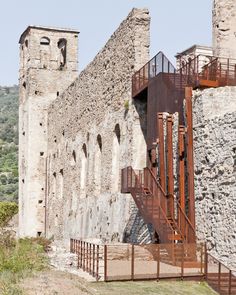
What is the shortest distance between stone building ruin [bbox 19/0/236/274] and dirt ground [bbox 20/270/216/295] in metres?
1.97

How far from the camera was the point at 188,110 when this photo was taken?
1636cm

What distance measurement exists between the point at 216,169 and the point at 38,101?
22873mm

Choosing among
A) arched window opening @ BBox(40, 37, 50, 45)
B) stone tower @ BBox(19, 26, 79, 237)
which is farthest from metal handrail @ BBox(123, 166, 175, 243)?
arched window opening @ BBox(40, 37, 50, 45)

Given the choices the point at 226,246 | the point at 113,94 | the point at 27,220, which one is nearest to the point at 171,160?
the point at 226,246

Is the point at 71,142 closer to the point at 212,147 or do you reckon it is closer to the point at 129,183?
the point at 129,183

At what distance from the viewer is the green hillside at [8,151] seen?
61.9m

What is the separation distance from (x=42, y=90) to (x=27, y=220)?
7.55 meters

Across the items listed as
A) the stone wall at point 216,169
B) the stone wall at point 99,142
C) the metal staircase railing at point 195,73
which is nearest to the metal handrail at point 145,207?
the stone wall at point 216,169

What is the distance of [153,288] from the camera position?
12.4 m

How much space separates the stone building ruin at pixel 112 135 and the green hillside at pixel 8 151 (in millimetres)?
21702

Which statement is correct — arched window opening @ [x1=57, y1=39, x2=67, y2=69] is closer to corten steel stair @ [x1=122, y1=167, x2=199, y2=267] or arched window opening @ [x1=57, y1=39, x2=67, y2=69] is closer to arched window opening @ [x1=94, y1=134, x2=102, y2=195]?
arched window opening @ [x1=94, y1=134, x2=102, y2=195]

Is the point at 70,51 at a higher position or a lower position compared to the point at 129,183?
higher

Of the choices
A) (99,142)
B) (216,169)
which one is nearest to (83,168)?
(99,142)

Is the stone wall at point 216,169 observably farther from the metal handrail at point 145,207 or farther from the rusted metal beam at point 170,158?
the rusted metal beam at point 170,158
